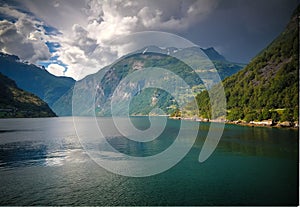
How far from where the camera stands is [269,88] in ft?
455

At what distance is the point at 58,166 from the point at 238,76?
183 m

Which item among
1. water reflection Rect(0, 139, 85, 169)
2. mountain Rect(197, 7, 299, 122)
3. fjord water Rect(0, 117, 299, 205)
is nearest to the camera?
fjord water Rect(0, 117, 299, 205)

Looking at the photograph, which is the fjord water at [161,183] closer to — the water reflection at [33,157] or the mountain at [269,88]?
the water reflection at [33,157]

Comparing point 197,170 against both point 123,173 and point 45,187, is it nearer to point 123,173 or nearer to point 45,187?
point 123,173

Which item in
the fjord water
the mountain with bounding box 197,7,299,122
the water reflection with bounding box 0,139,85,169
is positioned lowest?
the fjord water

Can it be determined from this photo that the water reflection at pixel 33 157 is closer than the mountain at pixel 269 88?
Yes

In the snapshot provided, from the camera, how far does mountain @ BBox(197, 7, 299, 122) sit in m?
118

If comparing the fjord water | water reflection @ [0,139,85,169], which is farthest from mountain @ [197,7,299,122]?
water reflection @ [0,139,85,169]

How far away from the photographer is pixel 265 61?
573 feet

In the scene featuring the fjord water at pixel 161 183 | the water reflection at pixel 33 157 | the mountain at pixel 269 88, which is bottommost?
the fjord water at pixel 161 183

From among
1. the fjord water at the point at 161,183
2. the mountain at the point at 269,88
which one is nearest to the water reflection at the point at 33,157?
the fjord water at the point at 161,183

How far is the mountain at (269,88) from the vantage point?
11806 centimetres

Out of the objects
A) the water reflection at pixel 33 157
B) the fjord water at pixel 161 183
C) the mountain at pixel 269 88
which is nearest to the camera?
the fjord water at pixel 161 183

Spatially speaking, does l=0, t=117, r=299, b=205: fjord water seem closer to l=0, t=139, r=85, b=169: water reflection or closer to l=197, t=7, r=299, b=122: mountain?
l=0, t=139, r=85, b=169: water reflection
